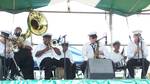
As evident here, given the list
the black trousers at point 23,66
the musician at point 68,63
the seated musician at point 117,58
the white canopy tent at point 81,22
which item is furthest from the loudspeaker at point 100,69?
the white canopy tent at point 81,22

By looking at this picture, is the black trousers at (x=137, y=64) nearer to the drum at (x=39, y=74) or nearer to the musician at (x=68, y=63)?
the musician at (x=68, y=63)

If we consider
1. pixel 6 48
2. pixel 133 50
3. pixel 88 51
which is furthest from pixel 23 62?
pixel 133 50

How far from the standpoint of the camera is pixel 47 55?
29.2ft

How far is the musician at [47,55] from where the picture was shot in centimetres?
880

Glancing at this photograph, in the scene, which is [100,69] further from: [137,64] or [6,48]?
[6,48]

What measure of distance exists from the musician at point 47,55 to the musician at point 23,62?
168 mm

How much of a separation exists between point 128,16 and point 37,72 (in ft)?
9.51

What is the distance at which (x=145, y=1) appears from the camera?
34.1ft

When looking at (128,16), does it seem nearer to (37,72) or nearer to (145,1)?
(145,1)

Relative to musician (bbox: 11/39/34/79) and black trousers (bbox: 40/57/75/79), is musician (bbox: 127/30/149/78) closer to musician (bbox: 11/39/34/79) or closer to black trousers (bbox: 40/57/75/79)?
black trousers (bbox: 40/57/75/79)

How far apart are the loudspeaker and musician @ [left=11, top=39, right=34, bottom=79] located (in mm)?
1331

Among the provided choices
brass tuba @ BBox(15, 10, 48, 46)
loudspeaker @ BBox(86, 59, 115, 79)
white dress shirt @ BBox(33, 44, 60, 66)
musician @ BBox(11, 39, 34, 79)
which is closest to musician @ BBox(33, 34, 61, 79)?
white dress shirt @ BBox(33, 44, 60, 66)

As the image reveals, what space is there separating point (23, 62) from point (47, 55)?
456mm

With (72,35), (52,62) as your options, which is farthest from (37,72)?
(72,35)
